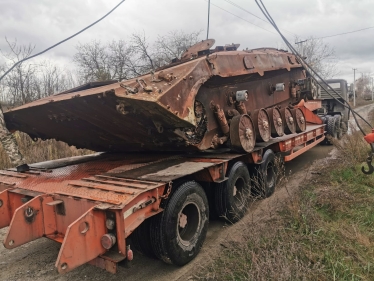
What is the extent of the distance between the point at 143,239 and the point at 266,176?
3398mm

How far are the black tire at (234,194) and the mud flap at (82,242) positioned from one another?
2.34 m

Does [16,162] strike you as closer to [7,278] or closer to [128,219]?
[7,278]

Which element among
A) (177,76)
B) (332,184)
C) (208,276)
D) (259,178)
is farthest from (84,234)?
(332,184)

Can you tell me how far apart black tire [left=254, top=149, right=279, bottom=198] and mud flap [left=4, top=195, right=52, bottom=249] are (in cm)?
367

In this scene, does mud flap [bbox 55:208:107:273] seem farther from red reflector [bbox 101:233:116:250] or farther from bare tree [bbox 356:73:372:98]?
bare tree [bbox 356:73:372:98]

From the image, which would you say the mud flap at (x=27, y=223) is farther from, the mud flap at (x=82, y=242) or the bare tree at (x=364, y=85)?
the bare tree at (x=364, y=85)

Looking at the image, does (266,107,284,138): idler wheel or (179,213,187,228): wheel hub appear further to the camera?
(266,107,284,138): idler wheel

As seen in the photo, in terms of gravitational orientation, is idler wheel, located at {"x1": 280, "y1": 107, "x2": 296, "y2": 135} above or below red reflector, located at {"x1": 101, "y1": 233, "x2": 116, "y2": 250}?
above

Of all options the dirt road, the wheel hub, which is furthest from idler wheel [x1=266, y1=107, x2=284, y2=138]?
the wheel hub

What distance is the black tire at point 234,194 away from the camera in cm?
514

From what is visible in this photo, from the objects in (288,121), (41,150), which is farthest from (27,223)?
(41,150)

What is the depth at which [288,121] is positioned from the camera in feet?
24.0

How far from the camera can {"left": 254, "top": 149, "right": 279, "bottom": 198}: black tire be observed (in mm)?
6285

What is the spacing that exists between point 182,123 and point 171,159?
3.20 feet
